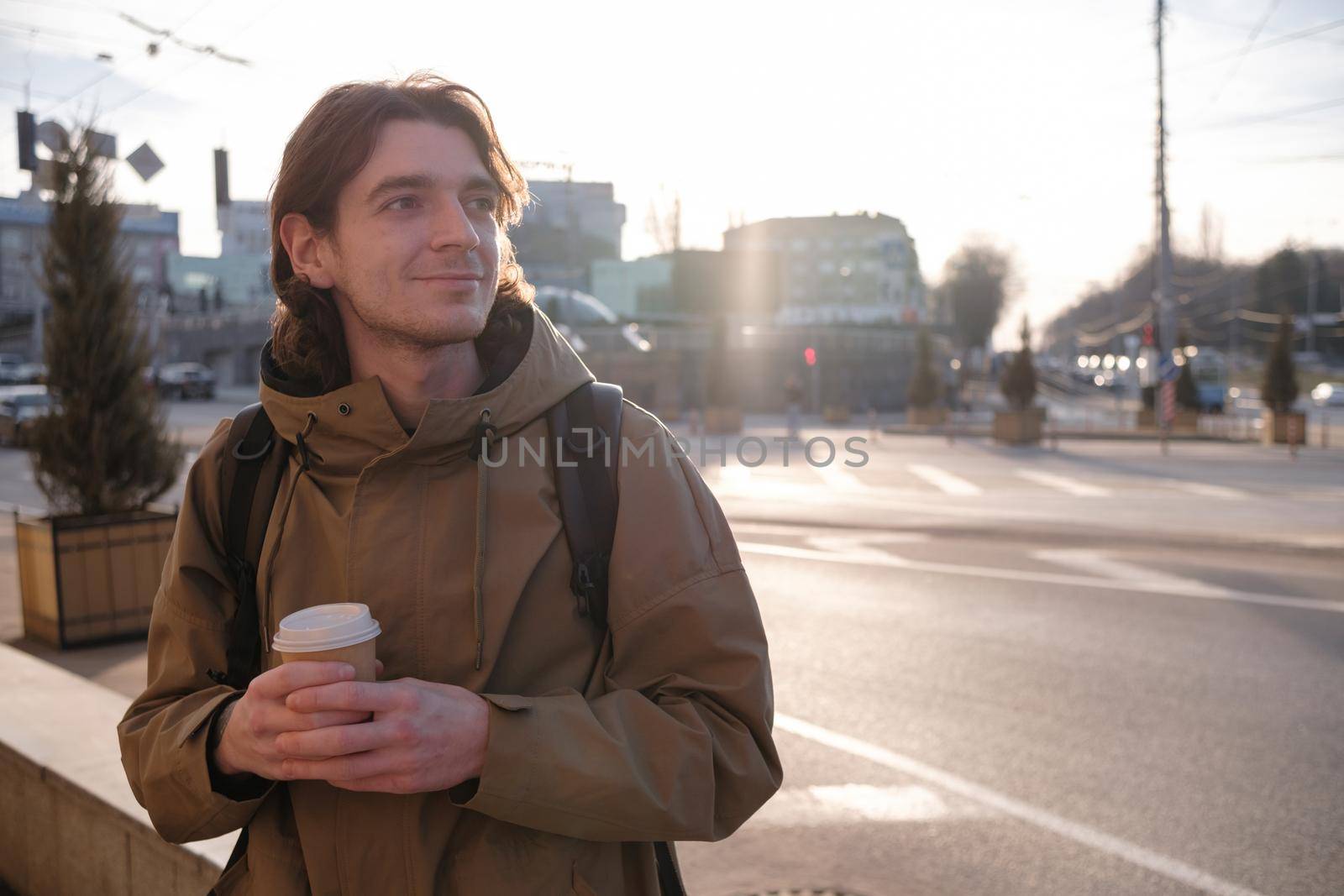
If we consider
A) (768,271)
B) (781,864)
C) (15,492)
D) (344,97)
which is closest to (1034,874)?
(781,864)

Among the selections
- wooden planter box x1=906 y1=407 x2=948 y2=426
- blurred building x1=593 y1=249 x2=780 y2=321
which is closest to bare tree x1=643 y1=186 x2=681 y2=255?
blurred building x1=593 y1=249 x2=780 y2=321

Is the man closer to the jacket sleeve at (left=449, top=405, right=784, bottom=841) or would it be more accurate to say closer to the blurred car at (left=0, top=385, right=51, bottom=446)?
the jacket sleeve at (left=449, top=405, right=784, bottom=841)

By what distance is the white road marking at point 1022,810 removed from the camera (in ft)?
13.1

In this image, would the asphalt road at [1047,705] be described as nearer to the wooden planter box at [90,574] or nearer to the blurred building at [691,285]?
the wooden planter box at [90,574]

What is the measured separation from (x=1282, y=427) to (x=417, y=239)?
3083 centimetres

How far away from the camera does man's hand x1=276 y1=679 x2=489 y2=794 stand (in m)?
1.50

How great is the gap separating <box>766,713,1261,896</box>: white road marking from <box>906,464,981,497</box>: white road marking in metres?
11.8

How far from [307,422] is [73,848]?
2.34 meters

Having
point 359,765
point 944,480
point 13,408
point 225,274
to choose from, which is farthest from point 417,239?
point 225,274

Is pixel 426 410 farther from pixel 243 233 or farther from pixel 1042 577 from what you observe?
pixel 243 233

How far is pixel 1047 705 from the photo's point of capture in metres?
6.04

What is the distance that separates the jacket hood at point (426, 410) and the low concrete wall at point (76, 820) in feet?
Result: 4.98

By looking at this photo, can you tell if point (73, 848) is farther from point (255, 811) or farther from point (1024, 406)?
point (1024, 406)

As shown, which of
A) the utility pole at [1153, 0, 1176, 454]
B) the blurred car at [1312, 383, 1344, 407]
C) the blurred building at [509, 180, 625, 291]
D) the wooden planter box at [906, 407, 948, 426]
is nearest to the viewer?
the utility pole at [1153, 0, 1176, 454]
